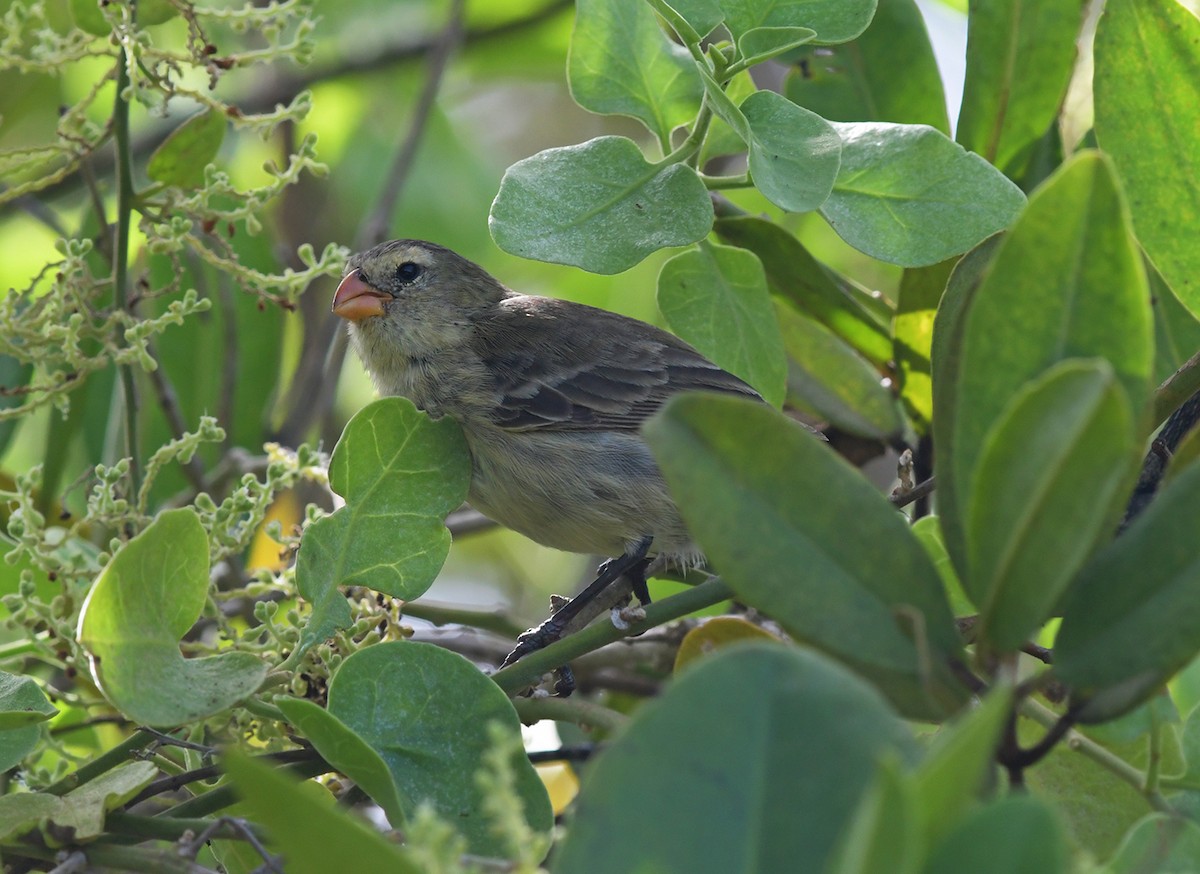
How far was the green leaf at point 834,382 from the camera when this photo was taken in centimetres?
274

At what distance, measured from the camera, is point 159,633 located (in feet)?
4.61

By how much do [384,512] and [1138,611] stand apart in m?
1.02

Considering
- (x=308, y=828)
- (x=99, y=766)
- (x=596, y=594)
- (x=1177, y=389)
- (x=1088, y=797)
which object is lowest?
(x=596, y=594)

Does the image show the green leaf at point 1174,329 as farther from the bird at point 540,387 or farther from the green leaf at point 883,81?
the bird at point 540,387

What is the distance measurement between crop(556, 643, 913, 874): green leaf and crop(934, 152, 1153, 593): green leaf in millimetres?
237

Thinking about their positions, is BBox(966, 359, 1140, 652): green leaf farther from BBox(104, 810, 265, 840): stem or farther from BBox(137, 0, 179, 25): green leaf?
BBox(137, 0, 179, 25): green leaf

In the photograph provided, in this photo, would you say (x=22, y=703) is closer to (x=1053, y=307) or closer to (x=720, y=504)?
(x=720, y=504)

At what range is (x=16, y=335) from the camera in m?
2.13

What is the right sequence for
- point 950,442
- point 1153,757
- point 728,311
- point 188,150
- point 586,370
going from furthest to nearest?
point 586,370
point 188,150
point 728,311
point 1153,757
point 950,442

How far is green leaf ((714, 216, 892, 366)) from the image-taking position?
2551mm

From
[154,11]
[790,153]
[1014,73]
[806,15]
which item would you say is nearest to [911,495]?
[790,153]

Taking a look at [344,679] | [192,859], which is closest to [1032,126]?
[344,679]

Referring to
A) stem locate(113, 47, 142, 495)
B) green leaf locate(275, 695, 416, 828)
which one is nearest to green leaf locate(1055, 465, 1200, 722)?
green leaf locate(275, 695, 416, 828)

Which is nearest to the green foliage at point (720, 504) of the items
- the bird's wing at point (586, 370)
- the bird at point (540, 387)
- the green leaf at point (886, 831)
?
the green leaf at point (886, 831)
